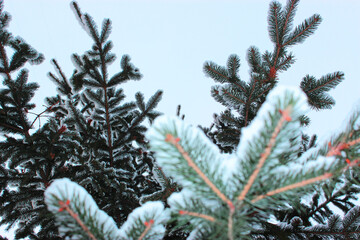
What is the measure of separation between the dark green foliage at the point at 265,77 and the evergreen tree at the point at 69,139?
847mm

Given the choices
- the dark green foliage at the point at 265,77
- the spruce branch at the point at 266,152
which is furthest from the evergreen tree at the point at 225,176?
the dark green foliage at the point at 265,77

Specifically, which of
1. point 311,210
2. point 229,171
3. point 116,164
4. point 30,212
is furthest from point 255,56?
point 30,212

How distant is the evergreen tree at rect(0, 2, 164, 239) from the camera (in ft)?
9.29

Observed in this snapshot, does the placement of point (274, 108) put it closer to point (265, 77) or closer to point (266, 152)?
point (266, 152)

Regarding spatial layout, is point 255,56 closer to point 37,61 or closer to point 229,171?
point 229,171

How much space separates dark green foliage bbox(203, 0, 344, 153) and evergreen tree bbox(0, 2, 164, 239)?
0.85 meters

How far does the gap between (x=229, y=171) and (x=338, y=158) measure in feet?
1.42

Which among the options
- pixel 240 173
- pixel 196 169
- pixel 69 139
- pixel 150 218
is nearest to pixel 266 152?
pixel 240 173

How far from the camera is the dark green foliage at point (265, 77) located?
9.57 ft

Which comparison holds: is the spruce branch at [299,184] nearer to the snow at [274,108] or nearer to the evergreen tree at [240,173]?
the evergreen tree at [240,173]

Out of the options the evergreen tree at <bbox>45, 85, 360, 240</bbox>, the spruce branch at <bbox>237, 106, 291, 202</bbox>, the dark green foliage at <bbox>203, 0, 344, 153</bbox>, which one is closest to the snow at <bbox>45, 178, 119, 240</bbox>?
the evergreen tree at <bbox>45, 85, 360, 240</bbox>

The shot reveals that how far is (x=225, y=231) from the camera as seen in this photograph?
88 centimetres

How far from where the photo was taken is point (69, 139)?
9.95ft

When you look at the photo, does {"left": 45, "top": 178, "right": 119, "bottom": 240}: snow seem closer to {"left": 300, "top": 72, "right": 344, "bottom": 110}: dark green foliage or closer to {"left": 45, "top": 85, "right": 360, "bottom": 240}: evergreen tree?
{"left": 45, "top": 85, "right": 360, "bottom": 240}: evergreen tree
